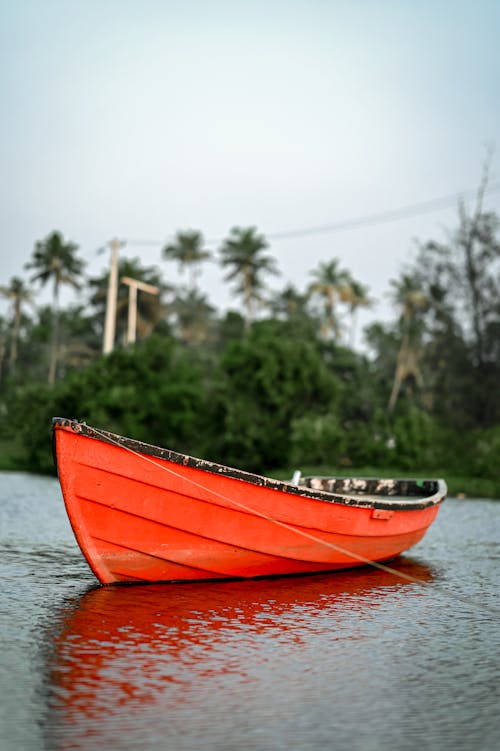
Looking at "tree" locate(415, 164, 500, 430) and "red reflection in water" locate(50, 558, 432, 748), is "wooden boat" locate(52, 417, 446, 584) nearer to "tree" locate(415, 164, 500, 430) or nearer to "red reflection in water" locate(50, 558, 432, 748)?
"red reflection in water" locate(50, 558, 432, 748)

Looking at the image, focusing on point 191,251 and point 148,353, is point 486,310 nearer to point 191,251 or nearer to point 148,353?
point 148,353

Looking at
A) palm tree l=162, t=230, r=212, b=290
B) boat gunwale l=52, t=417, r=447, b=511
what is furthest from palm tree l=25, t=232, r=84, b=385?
boat gunwale l=52, t=417, r=447, b=511

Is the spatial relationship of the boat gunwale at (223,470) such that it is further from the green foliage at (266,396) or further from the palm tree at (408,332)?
the palm tree at (408,332)

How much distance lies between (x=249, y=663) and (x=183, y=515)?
3.25 m

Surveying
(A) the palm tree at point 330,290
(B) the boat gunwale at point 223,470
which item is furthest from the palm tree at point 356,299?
(B) the boat gunwale at point 223,470

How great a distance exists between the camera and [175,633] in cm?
814

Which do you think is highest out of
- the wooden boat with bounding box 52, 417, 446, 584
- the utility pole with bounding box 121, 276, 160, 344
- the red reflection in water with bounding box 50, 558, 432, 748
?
the utility pole with bounding box 121, 276, 160, 344

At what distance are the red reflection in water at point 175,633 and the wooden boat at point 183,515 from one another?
28cm

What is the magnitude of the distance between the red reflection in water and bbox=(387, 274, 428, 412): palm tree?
4472 centimetres

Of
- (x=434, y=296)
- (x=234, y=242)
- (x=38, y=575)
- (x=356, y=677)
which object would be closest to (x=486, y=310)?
(x=434, y=296)

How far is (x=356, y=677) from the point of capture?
22.4 ft

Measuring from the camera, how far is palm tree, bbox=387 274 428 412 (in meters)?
59.1

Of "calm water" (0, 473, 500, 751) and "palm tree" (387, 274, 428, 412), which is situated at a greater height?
"palm tree" (387, 274, 428, 412)

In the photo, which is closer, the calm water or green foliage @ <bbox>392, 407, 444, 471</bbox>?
the calm water
